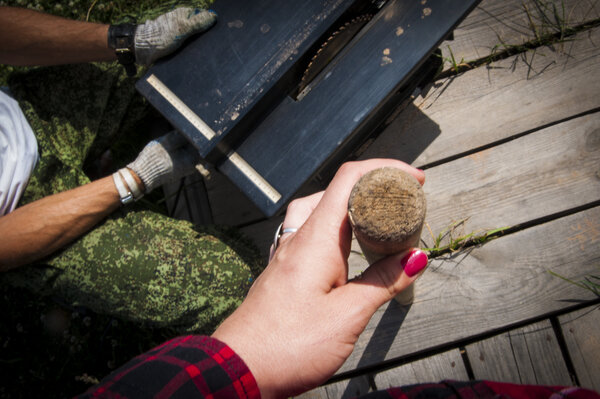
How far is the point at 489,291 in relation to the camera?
1.23 meters

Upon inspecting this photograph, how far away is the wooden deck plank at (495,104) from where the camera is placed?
4.15 feet

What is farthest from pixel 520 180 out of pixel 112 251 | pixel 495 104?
pixel 112 251

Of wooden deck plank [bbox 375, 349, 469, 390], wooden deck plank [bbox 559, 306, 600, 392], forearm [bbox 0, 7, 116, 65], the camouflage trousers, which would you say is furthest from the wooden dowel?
forearm [bbox 0, 7, 116, 65]

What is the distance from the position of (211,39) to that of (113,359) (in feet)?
3.78

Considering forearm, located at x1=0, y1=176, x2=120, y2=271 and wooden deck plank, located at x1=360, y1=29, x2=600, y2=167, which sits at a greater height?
forearm, located at x1=0, y1=176, x2=120, y2=271

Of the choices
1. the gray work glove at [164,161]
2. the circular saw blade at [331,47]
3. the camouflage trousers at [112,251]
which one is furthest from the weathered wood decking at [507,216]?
the gray work glove at [164,161]

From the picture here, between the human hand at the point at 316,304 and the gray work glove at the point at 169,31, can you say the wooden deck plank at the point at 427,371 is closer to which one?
the human hand at the point at 316,304

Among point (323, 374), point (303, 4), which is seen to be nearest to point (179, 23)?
point (303, 4)

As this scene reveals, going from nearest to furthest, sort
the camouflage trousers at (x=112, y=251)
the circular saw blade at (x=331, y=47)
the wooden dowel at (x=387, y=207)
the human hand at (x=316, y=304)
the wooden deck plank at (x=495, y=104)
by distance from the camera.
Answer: the wooden dowel at (x=387, y=207) → the human hand at (x=316, y=304) → the circular saw blade at (x=331, y=47) → the camouflage trousers at (x=112, y=251) → the wooden deck plank at (x=495, y=104)

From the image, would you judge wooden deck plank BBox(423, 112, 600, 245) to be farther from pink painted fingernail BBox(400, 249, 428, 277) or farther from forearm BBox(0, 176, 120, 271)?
forearm BBox(0, 176, 120, 271)

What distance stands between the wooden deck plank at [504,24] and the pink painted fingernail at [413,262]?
89 cm

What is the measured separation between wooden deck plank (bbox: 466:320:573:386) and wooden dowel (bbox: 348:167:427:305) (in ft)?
2.90

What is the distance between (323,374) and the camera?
0.67 metres

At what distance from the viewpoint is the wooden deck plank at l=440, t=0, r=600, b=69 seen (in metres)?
1.30
